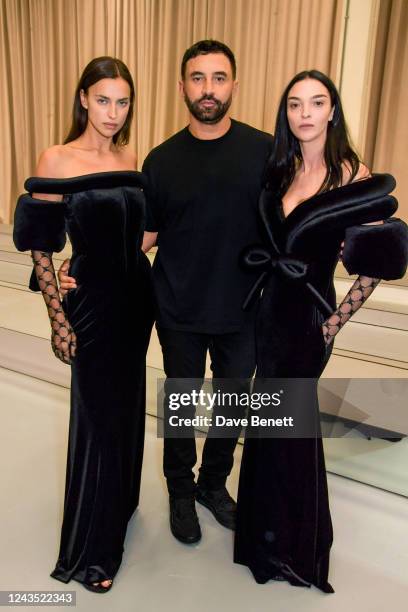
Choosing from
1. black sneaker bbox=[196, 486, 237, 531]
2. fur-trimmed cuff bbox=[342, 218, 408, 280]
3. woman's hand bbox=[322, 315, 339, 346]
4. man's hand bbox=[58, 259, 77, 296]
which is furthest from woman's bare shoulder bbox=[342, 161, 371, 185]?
black sneaker bbox=[196, 486, 237, 531]

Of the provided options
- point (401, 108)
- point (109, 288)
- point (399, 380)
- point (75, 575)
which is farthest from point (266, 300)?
point (401, 108)

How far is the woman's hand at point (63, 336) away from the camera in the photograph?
1471 millimetres

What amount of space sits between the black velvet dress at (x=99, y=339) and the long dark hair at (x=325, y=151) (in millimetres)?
376

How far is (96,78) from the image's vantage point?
1.42 meters

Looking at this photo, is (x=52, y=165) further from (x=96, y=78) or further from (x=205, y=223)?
(x=205, y=223)

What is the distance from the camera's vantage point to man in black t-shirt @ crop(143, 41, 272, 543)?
5.06ft

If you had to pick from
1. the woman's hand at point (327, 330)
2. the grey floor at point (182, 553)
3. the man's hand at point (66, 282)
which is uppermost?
the man's hand at point (66, 282)

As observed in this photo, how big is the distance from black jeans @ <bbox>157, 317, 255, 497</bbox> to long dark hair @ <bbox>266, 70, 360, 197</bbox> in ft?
1.49

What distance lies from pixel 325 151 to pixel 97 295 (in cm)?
72

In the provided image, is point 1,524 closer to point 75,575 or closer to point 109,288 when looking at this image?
point 75,575

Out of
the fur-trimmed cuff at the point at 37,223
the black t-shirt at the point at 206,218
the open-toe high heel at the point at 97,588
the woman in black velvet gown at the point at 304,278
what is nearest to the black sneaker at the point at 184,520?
the woman in black velvet gown at the point at 304,278

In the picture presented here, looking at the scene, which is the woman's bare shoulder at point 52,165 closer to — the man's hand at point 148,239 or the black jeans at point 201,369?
the man's hand at point 148,239

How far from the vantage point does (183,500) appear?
1.81 metres

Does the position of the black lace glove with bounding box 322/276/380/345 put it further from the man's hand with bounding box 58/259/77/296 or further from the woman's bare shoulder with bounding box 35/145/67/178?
the woman's bare shoulder with bounding box 35/145/67/178
